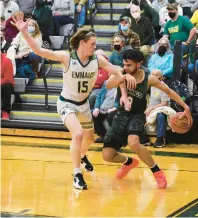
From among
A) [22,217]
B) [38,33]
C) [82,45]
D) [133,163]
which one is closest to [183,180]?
[133,163]

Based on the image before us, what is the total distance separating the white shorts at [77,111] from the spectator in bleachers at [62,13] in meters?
6.65

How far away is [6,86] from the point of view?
14.8m

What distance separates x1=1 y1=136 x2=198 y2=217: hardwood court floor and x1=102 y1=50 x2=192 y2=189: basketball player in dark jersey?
0.36m

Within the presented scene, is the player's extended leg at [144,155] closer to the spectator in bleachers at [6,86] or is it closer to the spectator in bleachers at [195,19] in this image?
the spectator in bleachers at [6,86]

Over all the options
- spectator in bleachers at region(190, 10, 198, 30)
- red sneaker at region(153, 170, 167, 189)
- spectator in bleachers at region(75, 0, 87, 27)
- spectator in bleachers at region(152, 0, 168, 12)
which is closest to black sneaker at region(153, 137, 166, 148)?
spectator in bleachers at region(190, 10, 198, 30)

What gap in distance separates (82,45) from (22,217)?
108 inches

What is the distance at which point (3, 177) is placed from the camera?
10.6 m

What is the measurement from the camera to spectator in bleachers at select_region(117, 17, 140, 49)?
48.1 feet

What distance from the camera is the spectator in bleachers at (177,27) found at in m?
15.0

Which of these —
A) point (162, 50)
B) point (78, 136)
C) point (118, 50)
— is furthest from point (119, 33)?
point (78, 136)

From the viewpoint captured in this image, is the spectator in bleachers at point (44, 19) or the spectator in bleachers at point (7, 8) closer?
the spectator in bleachers at point (44, 19)

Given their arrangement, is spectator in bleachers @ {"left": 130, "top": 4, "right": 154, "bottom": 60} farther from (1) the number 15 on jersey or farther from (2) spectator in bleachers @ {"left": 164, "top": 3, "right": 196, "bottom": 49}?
(1) the number 15 on jersey

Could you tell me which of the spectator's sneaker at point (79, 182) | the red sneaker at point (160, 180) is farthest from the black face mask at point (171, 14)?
the spectator's sneaker at point (79, 182)

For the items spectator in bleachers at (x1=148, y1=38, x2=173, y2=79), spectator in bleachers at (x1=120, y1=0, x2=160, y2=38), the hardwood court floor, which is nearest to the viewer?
the hardwood court floor
